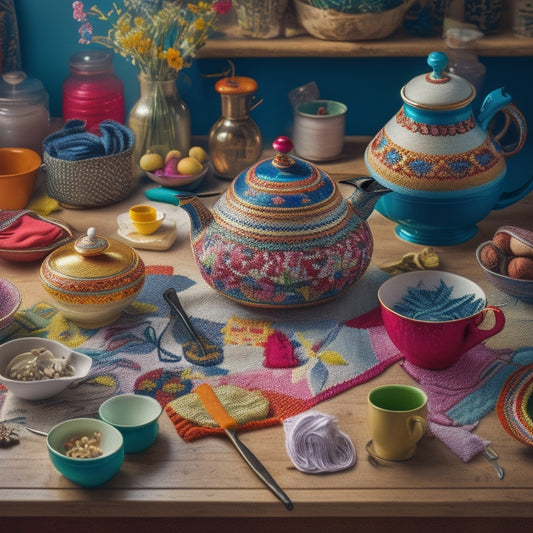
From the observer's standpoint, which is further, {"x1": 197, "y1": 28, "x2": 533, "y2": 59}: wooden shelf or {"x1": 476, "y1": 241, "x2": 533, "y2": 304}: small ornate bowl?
{"x1": 197, "y1": 28, "x2": 533, "y2": 59}: wooden shelf

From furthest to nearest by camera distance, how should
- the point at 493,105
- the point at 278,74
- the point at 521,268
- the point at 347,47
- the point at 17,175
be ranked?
the point at 278,74 → the point at 347,47 → the point at 17,175 → the point at 493,105 → the point at 521,268

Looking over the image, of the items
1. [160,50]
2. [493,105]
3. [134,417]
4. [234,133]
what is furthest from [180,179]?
[134,417]

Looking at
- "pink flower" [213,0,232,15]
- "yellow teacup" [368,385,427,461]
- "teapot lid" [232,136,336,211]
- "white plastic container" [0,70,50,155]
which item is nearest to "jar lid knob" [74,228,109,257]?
"teapot lid" [232,136,336,211]

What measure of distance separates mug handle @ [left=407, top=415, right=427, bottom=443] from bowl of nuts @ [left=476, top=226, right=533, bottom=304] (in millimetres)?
406

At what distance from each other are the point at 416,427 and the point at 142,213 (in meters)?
0.71

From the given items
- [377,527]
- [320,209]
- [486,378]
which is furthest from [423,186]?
[377,527]

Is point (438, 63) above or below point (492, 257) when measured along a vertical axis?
above

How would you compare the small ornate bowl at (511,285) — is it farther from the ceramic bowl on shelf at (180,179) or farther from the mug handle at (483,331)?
the ceramic bowl on shelf at (180,179)

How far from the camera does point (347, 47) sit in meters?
1.81

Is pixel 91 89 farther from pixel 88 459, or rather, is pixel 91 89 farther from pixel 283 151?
pixel 88 459

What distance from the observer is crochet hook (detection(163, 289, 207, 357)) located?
1.26 metres

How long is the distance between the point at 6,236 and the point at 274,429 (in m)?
0.62

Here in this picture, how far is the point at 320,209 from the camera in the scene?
130cm

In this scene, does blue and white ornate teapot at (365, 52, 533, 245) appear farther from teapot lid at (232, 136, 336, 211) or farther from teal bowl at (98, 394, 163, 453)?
teal bowl at (98, 394, 163, 453)
